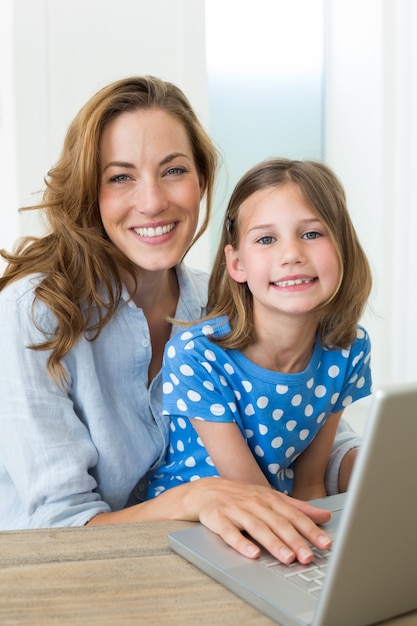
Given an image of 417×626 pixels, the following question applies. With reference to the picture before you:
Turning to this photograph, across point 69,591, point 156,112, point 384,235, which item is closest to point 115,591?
point 69,591

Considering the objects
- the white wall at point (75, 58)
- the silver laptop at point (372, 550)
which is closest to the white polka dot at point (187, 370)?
the silver laptop at point (372, 550)

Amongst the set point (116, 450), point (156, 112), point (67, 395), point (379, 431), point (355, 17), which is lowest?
point (116, 450)

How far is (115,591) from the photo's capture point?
30.5 inches

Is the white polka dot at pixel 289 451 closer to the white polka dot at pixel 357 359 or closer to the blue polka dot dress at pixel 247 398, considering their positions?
the blue polka dot dress at pixel 247 398

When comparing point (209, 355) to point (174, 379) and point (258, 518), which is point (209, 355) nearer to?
point (174, 379)

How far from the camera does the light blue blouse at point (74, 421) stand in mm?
1341

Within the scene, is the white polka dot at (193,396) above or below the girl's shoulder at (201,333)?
below

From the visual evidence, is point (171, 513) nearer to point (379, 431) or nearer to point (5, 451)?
point (5, 451)

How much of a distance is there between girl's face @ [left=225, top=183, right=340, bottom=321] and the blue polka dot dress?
0.42ft

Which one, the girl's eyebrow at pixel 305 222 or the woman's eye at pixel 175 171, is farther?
the woman's eye at pixel 175 171

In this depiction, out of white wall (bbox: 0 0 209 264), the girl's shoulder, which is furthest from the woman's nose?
white wall (bbox: 0 0 209 264)

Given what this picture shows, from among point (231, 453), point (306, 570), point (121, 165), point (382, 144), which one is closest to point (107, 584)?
point (306, 570)

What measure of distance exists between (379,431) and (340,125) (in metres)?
4.09

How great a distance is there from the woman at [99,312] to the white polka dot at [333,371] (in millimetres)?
156
